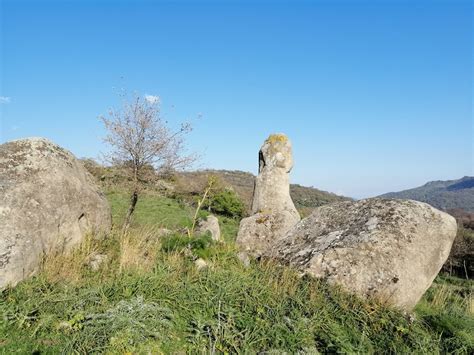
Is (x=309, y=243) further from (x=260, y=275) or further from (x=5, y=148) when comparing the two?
(x=5, y=148)

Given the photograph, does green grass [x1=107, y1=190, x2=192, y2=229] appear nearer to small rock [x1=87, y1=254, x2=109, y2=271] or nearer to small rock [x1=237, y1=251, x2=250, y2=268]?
small rock [x1=237, y1=251, x2=250, y2=268]

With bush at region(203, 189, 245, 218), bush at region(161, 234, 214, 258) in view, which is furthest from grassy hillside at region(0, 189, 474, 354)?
bush at region(203, 189, 245, 218)

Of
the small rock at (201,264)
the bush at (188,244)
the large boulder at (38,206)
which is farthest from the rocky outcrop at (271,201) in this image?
the large boulder at (38,206)

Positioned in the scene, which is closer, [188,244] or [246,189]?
[188,244]

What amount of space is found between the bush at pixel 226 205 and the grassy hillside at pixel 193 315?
27.1 metres

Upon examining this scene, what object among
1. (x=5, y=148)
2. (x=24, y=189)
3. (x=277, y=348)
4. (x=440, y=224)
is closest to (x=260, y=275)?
(x=277, y=348)

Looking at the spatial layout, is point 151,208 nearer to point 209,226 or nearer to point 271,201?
point 209,226

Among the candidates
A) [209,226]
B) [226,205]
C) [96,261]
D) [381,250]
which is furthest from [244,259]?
[226,205]

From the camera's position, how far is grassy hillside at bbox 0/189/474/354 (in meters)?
4.11

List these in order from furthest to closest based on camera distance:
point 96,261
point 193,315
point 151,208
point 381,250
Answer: point 151,208, point 381,250, point 96,261, point 193,315

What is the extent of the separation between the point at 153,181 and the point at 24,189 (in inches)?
310

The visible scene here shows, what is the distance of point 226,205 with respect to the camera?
33.5 metres

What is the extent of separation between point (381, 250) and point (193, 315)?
3.63 metres

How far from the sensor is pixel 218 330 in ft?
14.5
